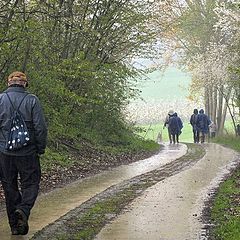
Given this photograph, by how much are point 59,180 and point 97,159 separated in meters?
5.52

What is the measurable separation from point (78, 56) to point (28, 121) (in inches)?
454

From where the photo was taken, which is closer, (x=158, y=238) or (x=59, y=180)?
(x=158, y=238)

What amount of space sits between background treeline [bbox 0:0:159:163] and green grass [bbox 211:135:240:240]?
18.7 feet

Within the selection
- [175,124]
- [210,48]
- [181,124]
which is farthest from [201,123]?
[210,48]

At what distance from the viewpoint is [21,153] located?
785cm

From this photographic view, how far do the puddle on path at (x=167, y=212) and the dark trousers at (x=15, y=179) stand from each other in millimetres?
1042

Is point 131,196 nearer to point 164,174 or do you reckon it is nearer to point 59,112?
point 164,174

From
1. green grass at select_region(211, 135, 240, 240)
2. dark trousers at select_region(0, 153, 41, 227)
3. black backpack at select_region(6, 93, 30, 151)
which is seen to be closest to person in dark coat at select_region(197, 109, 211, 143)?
green grass at select_region(211, 135, 240, 240)

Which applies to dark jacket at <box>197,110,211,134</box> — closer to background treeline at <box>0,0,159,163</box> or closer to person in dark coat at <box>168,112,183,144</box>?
person in dark coat at <box>168,112,183,144</box>

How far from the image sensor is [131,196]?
11430mm

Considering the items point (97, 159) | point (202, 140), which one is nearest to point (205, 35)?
point (202, 140)

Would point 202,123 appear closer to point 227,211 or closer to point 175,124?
point 175,124

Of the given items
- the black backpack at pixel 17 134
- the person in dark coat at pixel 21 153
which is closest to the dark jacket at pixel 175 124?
the person in dark coat at pixel 21 153

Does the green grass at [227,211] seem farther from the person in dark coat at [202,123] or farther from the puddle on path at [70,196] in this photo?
the person in dark coat at [202,123]
